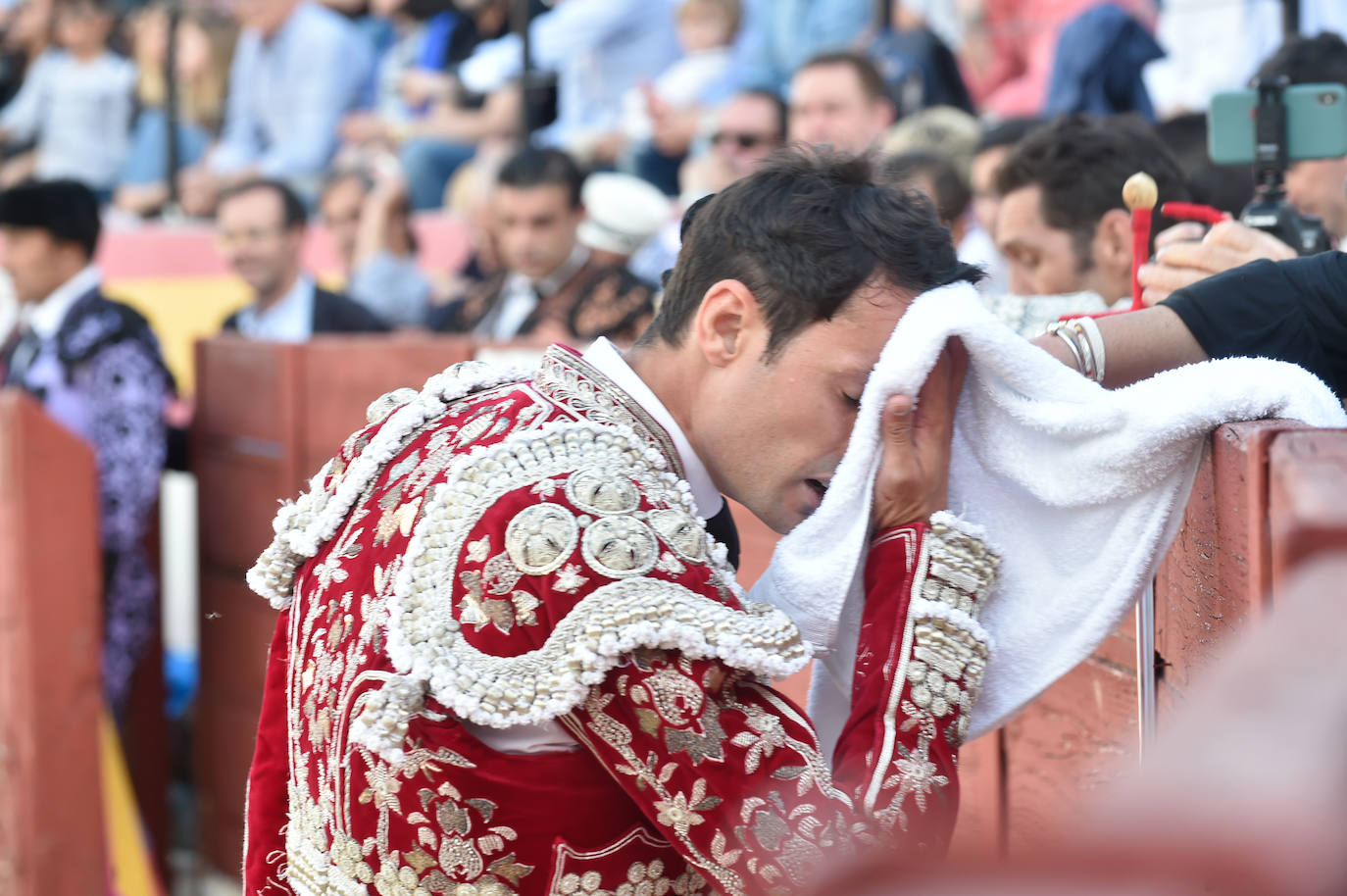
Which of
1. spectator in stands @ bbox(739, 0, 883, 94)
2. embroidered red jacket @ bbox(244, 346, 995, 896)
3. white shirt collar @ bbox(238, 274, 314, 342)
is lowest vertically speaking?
white shirt collar @ bbox(238, 274, 314, 342)

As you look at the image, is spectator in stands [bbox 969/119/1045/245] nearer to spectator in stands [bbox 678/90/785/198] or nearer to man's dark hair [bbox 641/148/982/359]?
spectator in stands [bbox 678/90/785/198]

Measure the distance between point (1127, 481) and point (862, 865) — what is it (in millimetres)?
1053

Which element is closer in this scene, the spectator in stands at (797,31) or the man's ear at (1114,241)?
the man's ear at (1114,241)

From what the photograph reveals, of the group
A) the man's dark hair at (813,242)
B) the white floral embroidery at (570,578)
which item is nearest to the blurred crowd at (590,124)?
the man's dark hair at (813,242)

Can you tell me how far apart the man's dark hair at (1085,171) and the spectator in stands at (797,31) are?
305cm

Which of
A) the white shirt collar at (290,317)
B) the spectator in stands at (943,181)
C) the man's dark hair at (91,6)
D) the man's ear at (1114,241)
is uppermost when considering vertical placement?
the man's dark hair at (91,6)

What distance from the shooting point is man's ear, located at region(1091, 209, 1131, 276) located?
107 inches

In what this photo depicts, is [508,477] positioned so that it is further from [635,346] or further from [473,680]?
[635,346]

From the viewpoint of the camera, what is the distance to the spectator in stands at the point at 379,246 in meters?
6.76

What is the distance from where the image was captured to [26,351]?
5.59 m

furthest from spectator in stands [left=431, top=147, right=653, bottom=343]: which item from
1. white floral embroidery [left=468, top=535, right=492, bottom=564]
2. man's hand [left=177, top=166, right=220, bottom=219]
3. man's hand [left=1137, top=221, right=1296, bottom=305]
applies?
man's hand [left=177, top=166, right=220, bottom=219]

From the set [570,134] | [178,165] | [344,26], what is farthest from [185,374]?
[570,134]

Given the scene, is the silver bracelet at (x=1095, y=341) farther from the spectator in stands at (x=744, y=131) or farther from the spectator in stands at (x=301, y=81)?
the spectator in stands at (x=301, y=81)

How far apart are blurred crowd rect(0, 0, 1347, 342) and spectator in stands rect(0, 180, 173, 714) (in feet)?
2.05
